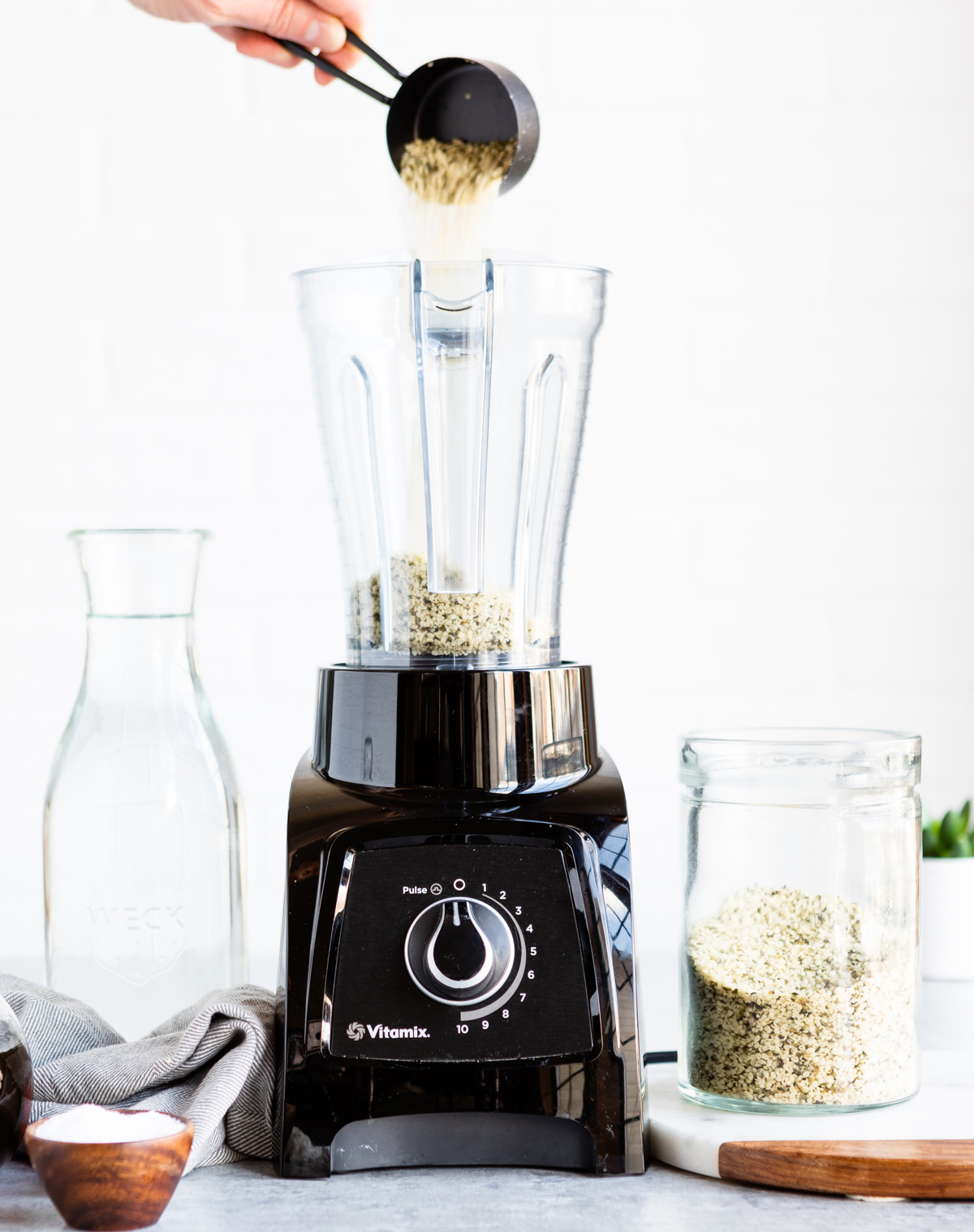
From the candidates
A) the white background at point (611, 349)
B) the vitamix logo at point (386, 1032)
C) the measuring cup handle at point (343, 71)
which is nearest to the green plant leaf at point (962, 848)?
the white background at point (611, 349)

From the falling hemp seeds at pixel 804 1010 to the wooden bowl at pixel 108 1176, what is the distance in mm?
274

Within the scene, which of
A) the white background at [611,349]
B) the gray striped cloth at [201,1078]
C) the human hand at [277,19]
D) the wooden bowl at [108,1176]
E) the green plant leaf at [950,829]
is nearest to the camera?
the wooden bowl at [108,1176]

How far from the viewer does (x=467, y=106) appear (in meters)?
0.75

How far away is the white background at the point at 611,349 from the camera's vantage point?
4.53 feet

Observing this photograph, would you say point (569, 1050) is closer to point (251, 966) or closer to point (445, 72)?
point (445, 72)

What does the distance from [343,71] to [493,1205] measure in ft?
2.19

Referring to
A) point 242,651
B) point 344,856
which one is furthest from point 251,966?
point 344,856

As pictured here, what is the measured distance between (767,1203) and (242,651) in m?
0.90

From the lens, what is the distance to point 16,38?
137cm

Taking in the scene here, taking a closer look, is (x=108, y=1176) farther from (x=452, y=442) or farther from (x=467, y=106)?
(x=467, y=106)

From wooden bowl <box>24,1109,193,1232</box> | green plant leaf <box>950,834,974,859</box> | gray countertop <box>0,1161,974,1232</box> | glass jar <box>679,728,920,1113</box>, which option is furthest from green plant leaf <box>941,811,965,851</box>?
wooden bowl <box>24,1109,193,1232</box>

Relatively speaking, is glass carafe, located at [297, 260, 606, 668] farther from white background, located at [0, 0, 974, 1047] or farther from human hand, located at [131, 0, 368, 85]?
white background, located at [0, 0, 974, 1047]

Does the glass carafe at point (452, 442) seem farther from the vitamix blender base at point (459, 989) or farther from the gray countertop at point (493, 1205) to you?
the gray countertop at point (493, 1205)

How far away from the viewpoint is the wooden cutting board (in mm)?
618
